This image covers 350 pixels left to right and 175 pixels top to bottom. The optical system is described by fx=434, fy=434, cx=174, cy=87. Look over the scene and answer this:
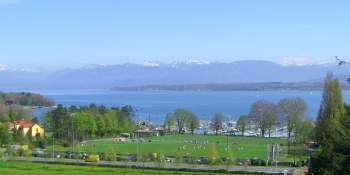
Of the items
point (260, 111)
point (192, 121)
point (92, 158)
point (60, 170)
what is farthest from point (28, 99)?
point (60, 170)

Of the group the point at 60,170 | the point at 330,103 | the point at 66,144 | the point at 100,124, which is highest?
the point at 330,103

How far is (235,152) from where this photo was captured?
32.1 metres

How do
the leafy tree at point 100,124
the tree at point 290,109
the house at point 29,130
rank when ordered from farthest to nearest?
1. the tree at point 290,109
2. the leafy tree at point 100,124
3. the house at point 29,130

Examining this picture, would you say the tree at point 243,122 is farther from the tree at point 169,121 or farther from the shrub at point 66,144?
the shrub at point 66,144

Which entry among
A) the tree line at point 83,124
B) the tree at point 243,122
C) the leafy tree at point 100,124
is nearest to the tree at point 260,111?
the tree at point 243,122

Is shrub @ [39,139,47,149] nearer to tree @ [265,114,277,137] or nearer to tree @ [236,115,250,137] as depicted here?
tree @ [236,115,250,137]

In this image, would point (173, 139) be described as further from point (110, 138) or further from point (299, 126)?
point (299, 126)

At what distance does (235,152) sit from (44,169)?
1495cm

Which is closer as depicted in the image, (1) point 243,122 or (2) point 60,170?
(2) point 60,170

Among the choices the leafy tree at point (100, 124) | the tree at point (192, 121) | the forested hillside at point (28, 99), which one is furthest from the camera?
the forested hillside at point (28, 99)

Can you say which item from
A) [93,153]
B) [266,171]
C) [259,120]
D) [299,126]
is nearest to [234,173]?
[266,171]

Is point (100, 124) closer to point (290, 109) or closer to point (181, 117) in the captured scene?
point (181, 117)

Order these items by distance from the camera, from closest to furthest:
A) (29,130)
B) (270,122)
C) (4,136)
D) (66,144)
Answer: (4,136), (66,144), (29,130), (270,122)

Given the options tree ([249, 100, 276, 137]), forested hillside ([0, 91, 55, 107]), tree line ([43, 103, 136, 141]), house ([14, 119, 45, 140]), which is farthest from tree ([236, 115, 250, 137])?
forested hillside ([0, 91, 55, 107])
